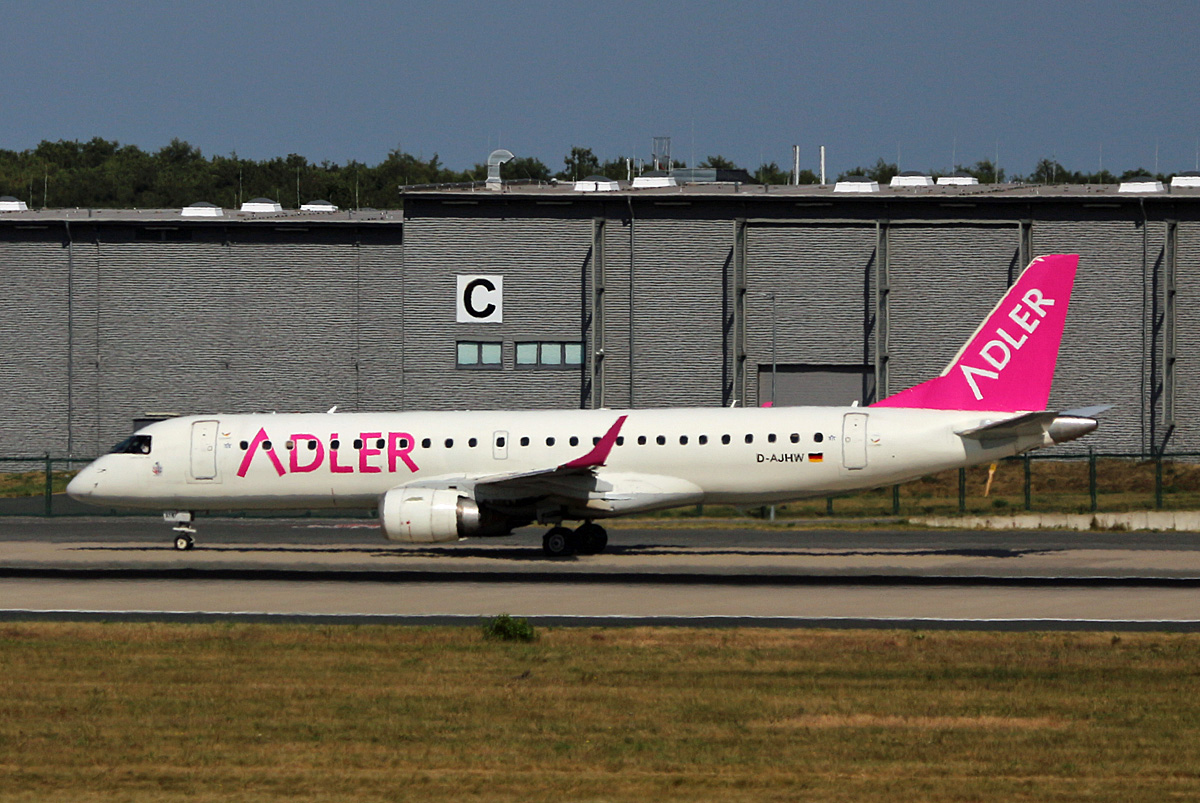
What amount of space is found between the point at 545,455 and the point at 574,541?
2.12m

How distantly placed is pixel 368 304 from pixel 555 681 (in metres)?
53.2

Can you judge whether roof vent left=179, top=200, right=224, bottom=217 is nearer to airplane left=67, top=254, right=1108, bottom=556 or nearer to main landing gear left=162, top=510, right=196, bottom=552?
airplane left=67, top=254, right=1108, bottom=556

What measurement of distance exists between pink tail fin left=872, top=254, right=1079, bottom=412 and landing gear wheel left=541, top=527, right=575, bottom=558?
27.6 ft

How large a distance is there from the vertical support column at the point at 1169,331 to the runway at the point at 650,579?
2439 centimetres

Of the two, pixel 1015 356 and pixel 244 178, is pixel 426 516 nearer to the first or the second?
pixel 1015 356

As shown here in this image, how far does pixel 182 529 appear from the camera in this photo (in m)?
36.2

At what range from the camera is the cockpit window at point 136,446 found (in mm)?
36156

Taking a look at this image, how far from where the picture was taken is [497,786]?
40.2 feet

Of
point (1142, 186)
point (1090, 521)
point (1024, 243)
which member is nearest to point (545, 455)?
point (1090, 521)

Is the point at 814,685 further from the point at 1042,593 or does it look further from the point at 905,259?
the point at 905,259

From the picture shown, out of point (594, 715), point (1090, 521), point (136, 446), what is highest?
point (136, 446)

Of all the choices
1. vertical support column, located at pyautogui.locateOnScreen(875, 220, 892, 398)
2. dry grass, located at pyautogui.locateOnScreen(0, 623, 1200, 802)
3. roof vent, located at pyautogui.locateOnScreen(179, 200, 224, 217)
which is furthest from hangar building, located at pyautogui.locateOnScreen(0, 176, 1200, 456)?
dry grass, located at pyautogui.locateOnScreen(0, 623, 1200, 802)

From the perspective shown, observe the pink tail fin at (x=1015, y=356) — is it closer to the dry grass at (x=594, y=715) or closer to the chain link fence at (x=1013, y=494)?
the chain link fence at (x=1013, y=494)

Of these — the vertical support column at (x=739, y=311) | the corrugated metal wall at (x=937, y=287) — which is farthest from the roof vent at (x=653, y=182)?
the corrugated metal wall at (x=937, y=287)
